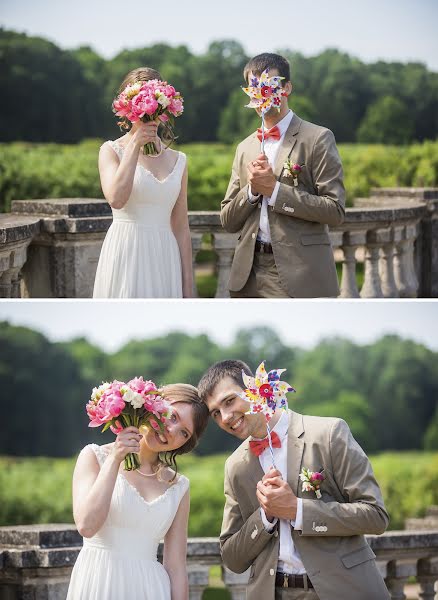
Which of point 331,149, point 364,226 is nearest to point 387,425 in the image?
point 364,226

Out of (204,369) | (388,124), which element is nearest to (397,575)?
(388,124)

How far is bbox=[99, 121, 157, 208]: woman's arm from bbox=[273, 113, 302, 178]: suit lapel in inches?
22.5

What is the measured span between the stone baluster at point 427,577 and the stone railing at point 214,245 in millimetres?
2289

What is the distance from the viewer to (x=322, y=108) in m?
34.0

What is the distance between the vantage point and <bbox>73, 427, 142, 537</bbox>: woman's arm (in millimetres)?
4602

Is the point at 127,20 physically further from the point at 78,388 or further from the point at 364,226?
the point at 364,226

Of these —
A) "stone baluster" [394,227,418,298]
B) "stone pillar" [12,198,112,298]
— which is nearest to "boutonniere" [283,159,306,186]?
"stone pillar" [12,198,112,298]

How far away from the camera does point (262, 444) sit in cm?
482

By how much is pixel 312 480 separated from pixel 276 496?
167 millimetres

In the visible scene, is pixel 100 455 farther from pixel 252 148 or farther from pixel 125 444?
pixel 252 148

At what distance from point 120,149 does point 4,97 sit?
2649 centimetres

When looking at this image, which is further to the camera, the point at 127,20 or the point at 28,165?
the point at 127,20

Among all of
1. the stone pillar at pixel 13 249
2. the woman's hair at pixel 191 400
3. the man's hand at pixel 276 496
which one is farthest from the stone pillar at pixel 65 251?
the man's hand at pixel 276 496

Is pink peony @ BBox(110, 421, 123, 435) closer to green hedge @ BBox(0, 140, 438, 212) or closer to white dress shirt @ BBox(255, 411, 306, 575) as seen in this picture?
white dress shirt @ BBox(255, 411, 306, 575)
